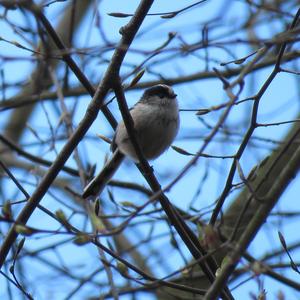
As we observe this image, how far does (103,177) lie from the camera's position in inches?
162

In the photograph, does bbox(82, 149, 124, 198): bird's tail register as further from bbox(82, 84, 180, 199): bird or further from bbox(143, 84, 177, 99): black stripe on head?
bbox(143, 84, 177, 99): black stripe on head

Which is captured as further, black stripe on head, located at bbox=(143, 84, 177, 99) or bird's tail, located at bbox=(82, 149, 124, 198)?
black stripe on head, located at bbox=(143, 84, 177, 99)

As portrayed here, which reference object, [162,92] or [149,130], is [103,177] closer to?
[149,130]

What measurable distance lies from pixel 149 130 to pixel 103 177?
436 mm

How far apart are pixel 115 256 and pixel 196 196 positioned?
51.7 inches

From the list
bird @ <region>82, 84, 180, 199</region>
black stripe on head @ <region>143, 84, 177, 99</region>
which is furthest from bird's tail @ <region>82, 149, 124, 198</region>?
black stripe on head @ <region>143, 84, 177, 99</region>

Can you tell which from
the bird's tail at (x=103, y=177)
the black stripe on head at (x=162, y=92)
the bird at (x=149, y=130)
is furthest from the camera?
the black stripe on head at (x=162, y=92)

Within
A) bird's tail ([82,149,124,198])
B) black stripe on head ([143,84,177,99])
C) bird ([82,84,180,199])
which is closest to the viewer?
bird's tail ([82,149,124,198])

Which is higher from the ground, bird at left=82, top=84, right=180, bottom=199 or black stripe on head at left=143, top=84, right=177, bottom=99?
black stripe on head at left=143, top=84, right=177, bottom=99

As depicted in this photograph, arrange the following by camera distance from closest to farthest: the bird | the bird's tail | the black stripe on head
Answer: the bird's tail
the bird
the black stripe on head

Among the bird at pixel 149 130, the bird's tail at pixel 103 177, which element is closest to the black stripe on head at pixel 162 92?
the bird at pixel 149 130

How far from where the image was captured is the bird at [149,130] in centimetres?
407

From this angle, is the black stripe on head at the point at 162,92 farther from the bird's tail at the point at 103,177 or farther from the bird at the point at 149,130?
the bird's tail at the point at 103,177

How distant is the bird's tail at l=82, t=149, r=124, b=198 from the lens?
3.89 m
